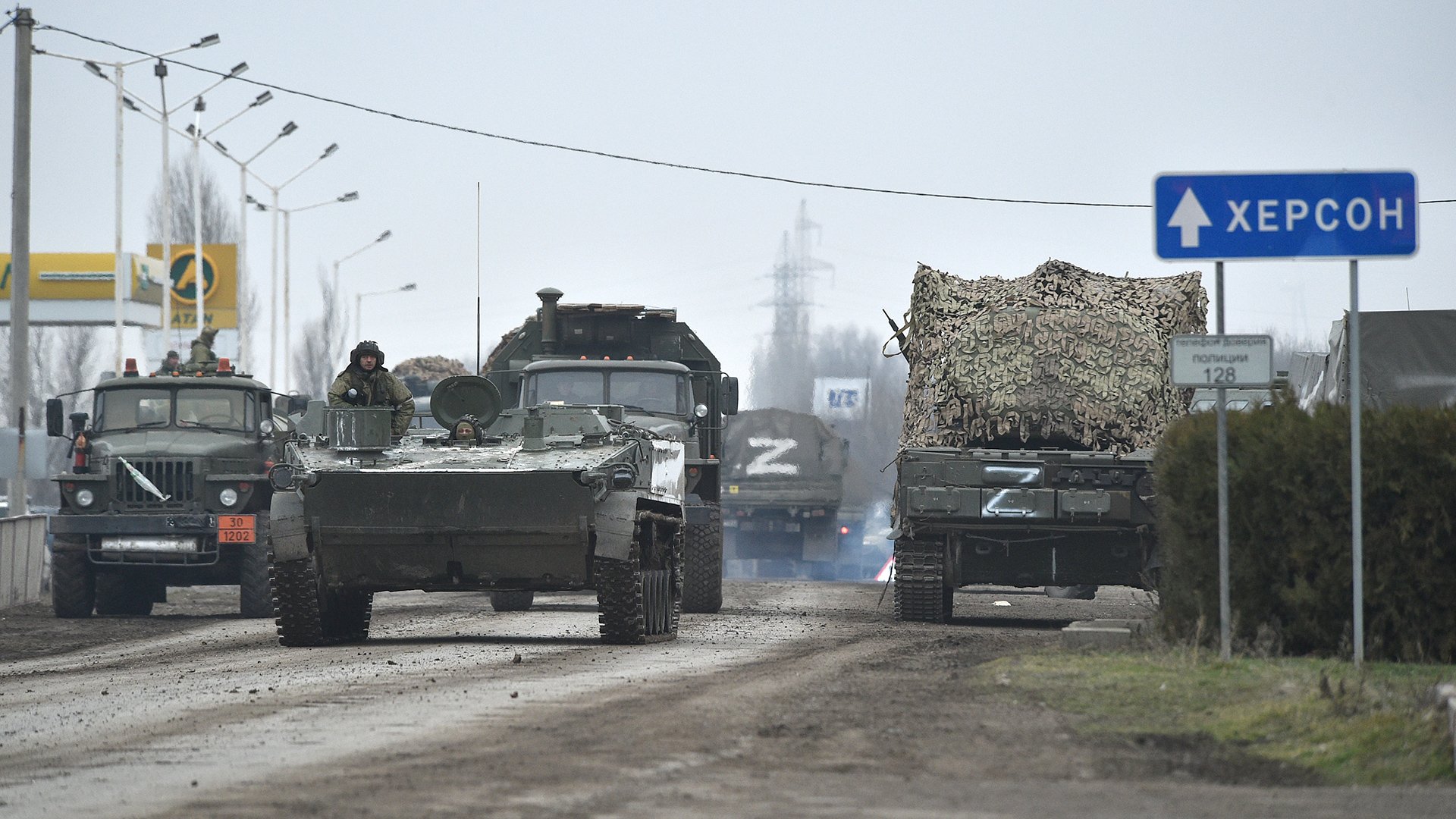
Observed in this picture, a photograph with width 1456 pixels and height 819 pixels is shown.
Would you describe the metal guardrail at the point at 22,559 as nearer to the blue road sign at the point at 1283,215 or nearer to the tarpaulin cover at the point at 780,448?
the blue road sign at the point at 1283,215

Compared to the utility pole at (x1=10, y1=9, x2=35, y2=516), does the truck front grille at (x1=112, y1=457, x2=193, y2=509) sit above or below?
below

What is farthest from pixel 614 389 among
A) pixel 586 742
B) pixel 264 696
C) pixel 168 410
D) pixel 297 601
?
pixel 586 742

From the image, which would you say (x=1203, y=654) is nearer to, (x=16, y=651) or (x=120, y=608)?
(x=16, y=651)

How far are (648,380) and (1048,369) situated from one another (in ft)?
13.5

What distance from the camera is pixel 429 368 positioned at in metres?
33.2

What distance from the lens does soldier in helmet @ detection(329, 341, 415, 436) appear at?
51.4ft

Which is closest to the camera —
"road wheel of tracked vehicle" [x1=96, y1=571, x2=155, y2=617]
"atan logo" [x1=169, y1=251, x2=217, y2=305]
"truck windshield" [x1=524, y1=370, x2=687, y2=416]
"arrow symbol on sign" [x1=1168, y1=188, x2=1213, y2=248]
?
"arrow symbol on sign" [x1=1168, y1=188, x2=1213, y2=248]

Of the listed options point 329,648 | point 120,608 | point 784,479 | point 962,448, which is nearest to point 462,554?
point 329,648

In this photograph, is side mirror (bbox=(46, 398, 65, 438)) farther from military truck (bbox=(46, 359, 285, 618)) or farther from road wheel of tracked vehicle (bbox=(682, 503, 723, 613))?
road wheel of tracked vehicle (bbox=(682, 503, 723, 613))

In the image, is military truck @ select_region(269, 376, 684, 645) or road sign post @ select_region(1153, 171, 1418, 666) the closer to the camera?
road sign post @ select_region(1153, 171, 1418, 666)

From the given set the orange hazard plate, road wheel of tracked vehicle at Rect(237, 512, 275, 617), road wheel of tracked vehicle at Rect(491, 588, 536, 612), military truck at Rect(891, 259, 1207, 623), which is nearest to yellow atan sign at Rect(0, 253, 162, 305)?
road wheel of tracked vehicle at Rect(237, 512, 275, 617)

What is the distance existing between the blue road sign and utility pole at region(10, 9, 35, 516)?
1700cm

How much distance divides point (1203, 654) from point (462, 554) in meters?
5.50

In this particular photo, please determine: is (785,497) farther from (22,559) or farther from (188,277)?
(188,277)
